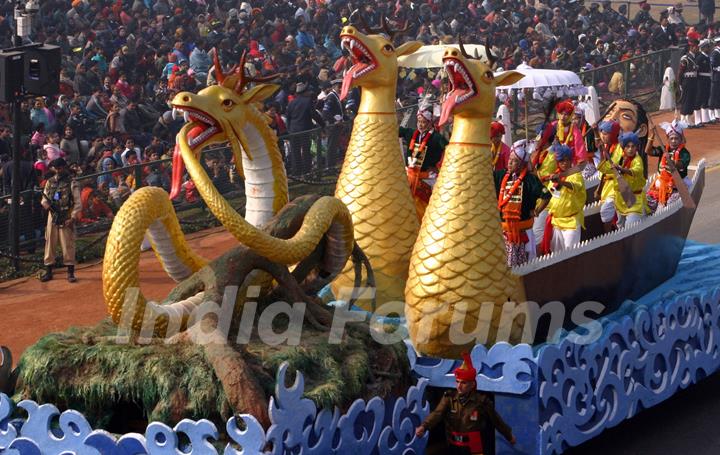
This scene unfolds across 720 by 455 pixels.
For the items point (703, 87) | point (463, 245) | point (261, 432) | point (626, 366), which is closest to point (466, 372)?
point (463, 245)

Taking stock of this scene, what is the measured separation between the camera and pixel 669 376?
40.6ft

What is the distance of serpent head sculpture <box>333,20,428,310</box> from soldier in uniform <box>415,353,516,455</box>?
2047 mm

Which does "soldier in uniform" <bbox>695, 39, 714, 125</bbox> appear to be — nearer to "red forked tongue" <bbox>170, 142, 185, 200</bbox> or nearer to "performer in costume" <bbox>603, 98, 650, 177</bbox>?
"performer in costume" <bbox>603, 98, 650, 177</bbox>

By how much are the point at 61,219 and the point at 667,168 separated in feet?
25.1

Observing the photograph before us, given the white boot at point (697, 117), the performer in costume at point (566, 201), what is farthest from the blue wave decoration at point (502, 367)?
the white boot at point (697, 117)

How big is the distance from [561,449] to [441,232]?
1.97m

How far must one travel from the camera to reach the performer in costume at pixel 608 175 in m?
14.1

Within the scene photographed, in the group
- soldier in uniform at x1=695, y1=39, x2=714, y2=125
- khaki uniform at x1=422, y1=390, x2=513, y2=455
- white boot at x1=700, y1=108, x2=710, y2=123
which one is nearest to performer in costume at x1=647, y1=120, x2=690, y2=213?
khaki uniform at x1=422, y1=390, x2=513, y2=455

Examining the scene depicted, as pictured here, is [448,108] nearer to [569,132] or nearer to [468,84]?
[468,84]

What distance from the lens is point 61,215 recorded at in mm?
17938

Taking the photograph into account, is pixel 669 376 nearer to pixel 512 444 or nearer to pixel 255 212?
pixel 512 444

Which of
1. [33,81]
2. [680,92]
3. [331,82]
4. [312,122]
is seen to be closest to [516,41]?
[680,92]

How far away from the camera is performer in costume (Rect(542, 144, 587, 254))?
1324 centimetres

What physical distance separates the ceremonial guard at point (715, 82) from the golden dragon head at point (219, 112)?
64.7ft
